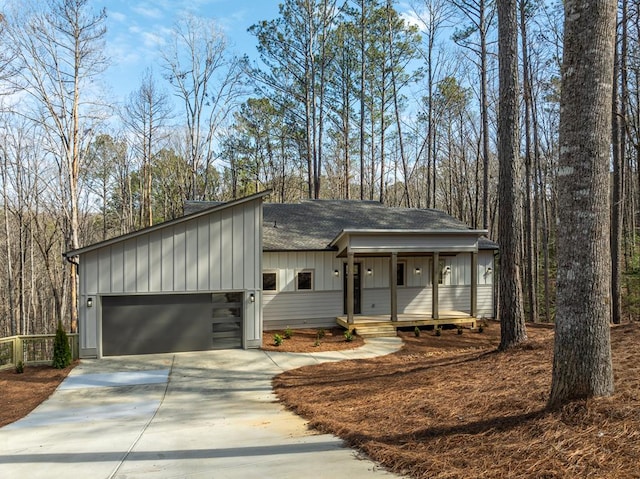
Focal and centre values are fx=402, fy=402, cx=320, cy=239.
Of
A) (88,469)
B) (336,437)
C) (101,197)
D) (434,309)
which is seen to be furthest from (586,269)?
(101,197)

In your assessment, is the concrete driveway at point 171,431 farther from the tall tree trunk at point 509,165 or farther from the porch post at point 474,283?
the porch post at point 474,283

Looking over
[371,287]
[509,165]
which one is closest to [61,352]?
[371,287]

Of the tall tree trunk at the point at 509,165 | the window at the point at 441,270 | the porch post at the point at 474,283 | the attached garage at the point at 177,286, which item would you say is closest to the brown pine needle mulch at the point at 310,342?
the attached garage at the point at 177,286

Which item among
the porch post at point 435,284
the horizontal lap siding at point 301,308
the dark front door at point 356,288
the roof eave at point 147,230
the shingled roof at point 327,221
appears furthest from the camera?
the dark front door at point 356,288

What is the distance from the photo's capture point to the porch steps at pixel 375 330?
498 inches

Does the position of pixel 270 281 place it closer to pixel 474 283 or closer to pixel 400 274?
pixel 400 274

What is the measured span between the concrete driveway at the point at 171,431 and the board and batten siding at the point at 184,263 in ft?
5.42

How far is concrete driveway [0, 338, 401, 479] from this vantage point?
3936mm

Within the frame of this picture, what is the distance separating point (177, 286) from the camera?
10.8 metres

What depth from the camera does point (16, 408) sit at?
694 centimetres

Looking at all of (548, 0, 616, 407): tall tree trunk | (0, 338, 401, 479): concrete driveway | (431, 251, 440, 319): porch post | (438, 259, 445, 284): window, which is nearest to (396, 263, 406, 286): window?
(438, 259, 445, 284): window

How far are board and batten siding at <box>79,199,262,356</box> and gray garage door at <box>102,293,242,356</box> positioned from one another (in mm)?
257

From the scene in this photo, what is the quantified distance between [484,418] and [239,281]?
8226mm

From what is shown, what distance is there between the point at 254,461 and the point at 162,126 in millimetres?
25258
